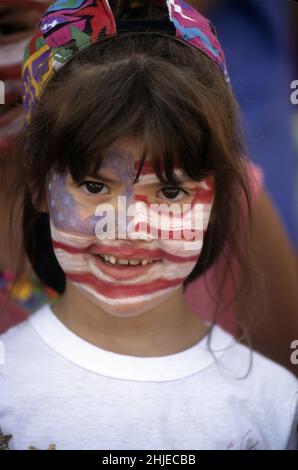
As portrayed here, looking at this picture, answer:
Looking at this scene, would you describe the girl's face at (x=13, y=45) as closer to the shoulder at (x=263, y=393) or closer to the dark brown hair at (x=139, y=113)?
the dark brown hair at (x=139, y=113)

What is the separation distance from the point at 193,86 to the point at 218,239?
40cm

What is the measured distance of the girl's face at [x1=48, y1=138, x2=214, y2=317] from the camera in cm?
117

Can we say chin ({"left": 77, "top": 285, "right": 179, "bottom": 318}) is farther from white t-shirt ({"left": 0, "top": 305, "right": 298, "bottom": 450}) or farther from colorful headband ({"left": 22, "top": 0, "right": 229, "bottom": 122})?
colorful headband ({"left": 22, "top": 0, "right": 229, "bottom": 122})

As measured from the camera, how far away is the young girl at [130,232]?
113 centimetres

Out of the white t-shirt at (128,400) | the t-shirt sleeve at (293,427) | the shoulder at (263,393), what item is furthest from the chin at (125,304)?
the t-shirt sleeve at (293,427)

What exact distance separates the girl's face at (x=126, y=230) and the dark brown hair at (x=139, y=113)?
0.03m

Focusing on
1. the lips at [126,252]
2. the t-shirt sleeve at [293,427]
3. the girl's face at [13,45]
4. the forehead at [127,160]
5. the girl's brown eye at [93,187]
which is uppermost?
the girl's face at [13,45]

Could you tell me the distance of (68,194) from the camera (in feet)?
3.93

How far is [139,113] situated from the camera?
111 centimetres

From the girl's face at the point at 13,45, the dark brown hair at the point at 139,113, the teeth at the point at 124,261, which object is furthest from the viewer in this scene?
the girl's face at the point at 13,45

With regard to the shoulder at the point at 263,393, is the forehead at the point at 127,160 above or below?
above

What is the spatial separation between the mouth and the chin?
0.05 m

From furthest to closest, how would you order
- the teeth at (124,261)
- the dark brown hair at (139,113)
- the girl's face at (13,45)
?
the girl's face at (13,45) → the teeth at (124,261) → the dark brown hair at (139,113)

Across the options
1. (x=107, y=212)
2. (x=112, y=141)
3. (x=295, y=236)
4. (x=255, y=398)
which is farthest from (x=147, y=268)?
(x=295, y=236)
